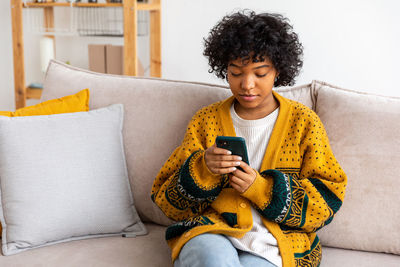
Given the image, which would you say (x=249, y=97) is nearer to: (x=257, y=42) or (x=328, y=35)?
(x=257, y=42)

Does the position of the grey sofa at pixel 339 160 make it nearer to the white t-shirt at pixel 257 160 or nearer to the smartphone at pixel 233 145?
the white t-shirt at pixel 257 160

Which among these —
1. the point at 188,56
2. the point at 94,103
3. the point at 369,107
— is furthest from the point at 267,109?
the point at 188,56

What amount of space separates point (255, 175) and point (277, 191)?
7cm

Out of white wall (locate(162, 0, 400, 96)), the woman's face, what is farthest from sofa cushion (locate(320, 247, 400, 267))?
white wall (locate(162, 0, 400, 96))

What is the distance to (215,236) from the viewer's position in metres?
1.15

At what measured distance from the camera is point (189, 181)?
1187mm

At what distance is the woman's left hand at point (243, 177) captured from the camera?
44.8 inches

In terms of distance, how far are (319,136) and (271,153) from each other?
0.14 m

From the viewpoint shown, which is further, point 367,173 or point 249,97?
point 367,173

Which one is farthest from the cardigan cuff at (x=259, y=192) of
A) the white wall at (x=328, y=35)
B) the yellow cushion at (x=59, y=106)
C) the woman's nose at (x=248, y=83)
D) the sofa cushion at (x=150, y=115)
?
the white wall at (x=328, y=35)

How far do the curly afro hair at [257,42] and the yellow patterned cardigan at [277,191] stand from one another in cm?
13

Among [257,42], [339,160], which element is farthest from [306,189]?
[257,42]

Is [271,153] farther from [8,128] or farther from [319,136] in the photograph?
[8,128]

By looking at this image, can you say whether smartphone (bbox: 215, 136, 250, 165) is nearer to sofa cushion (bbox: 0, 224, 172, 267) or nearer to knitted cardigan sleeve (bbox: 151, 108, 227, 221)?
knitted cardigan sleeve (bbox: 151, 108, 227, 221)
